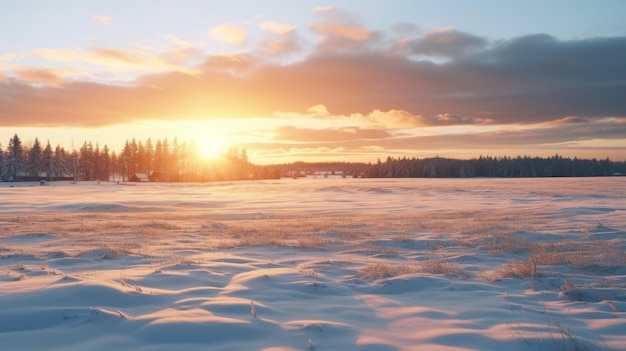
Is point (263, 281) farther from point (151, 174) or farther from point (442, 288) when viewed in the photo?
point (151, 174)

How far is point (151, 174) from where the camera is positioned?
413 ft

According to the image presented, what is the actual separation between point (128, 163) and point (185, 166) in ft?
52.9

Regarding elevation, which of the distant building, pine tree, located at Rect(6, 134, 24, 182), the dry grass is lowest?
the dry grass

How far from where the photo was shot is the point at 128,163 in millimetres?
130375

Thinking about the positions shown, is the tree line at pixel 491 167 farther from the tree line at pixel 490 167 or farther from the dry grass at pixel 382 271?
the dry grass at pixel 382 271

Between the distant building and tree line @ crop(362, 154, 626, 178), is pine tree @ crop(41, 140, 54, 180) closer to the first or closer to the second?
the distant building

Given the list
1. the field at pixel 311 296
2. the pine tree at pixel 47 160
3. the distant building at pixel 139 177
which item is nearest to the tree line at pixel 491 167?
the distant building at pixel 139 177

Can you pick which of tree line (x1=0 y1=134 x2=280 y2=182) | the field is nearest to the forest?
tree line (x1=0 y1=134 x2=280 y2=182)

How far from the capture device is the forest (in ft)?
342

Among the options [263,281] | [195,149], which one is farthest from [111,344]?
[195,149]

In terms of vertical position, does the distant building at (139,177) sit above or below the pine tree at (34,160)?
below

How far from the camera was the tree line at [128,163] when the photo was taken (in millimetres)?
102875

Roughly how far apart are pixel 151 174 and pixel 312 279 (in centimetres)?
12521

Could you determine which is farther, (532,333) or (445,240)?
(445,240)
